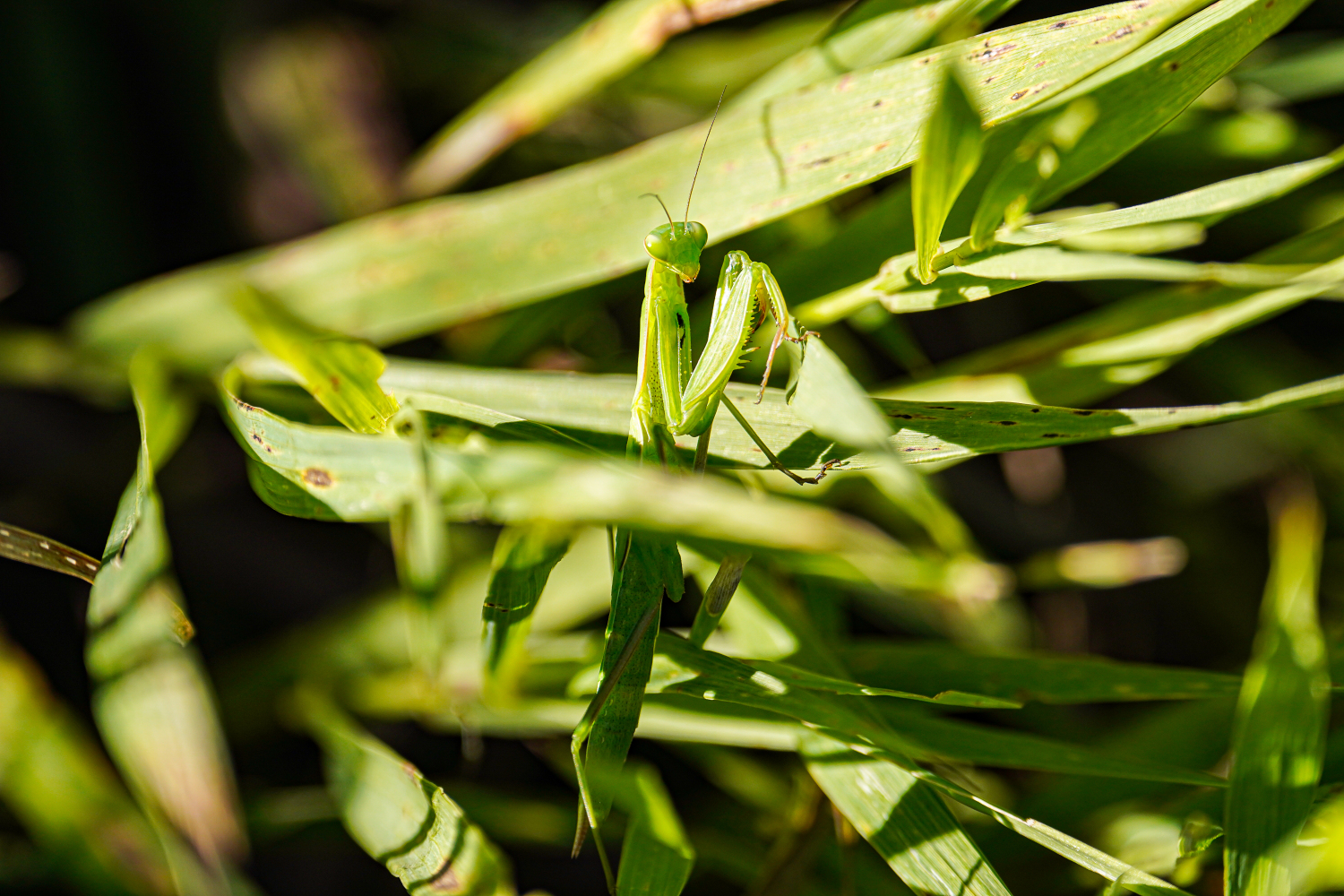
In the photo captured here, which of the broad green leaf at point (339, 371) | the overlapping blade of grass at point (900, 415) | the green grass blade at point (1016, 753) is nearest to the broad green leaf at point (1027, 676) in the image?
the green grass blade at point (1016, 753)

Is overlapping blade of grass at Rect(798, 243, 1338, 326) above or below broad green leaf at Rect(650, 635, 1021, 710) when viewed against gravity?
above

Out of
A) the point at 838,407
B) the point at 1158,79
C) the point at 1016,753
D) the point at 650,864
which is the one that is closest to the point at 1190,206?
the point at 1158,79

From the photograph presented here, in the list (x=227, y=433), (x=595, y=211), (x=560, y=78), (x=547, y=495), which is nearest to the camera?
(x=547, y=495)

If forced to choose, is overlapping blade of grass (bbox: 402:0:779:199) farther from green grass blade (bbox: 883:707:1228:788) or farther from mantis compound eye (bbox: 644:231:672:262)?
green grass blade (bbox: 883:707:1228:788)

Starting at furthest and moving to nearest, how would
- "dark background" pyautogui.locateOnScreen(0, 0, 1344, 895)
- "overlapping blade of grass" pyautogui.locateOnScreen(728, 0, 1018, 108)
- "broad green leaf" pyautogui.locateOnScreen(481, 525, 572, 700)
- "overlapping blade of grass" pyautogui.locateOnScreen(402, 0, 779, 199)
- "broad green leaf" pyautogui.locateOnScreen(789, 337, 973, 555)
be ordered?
1. "dark background" pyautogui.locateOnScreen(0, 0, 1344, 895)
2. "overlapping blade of grass" pyautogui.locateOnScreen(402, 0, 779, 199)
3. "overlapping blade of grass" pyautogui.locateOnScreen(728, 0, 1018, 108)
4. "broad green leaf" pyautogui.locateOnScreen(481, 525, 572, 700)
5. "broad green leaf" pyautogui.locateOnScreen(789, 337, 973, 555)

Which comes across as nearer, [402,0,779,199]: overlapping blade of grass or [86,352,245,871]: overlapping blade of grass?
[86,352,245,871]: overlapping blade of grass

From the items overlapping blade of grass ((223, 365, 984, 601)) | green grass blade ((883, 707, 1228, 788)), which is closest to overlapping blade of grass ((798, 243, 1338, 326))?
overlapping blade of grass ((223, 365, 984, 601))

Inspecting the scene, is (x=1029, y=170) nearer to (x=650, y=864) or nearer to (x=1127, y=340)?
(x=1127, y=340)
